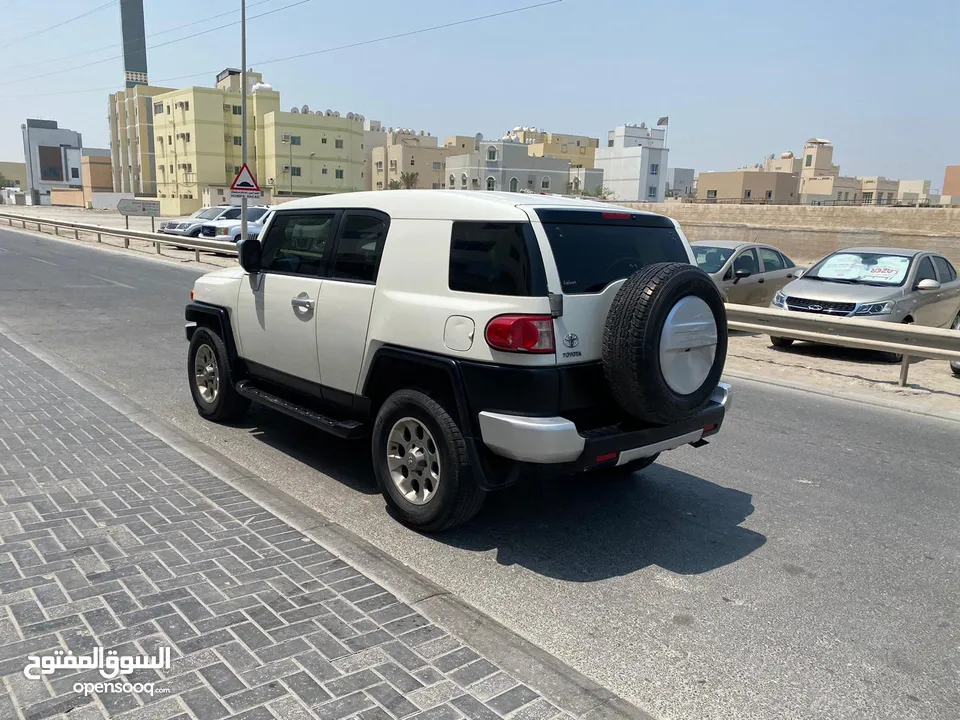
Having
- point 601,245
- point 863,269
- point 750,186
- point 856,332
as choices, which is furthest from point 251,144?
point 601,245

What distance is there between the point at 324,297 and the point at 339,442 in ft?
5.36

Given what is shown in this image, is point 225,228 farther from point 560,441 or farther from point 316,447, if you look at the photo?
point 560,441

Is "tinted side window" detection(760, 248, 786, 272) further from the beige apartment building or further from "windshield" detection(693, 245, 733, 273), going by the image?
the beige apartment building

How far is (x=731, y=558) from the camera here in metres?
4.32

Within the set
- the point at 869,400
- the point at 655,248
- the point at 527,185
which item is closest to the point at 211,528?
the point at 655,248

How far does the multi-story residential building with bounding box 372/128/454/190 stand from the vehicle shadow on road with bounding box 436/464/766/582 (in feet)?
362

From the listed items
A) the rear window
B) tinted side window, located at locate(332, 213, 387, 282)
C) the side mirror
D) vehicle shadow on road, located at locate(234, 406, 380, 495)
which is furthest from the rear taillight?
the side mirror

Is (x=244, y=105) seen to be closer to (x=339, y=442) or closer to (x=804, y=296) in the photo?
(x=804, y=296)

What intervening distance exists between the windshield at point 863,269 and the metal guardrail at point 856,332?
6.40 ft

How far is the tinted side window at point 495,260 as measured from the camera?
4.04m

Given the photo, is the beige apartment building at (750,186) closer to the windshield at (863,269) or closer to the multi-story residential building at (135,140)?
the multi-story residential building at (135,140)

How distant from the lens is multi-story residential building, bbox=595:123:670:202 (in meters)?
116

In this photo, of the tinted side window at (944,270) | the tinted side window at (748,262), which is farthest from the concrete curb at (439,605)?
the tinted side window at (944,270)

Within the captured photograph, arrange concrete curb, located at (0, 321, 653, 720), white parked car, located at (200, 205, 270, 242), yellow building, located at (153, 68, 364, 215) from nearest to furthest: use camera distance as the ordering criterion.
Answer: concrete curb, located at (0, 321, 653, 720)
white parked car, located at (200, 205, 270, 242)
yellow building, located at (153, 68, 364, 215)
